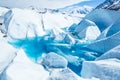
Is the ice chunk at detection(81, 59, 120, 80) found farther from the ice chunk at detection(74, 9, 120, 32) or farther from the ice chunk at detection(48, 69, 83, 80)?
the ice chunk at detection(74, 9, 120, 32)

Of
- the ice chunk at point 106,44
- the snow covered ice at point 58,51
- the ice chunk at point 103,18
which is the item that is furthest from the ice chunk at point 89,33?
the ice chunk at point 106,44

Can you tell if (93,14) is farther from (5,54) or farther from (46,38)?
(5,54)

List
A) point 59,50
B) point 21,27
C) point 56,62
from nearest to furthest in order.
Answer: point 56,62 < point 59,50 < point 21,27

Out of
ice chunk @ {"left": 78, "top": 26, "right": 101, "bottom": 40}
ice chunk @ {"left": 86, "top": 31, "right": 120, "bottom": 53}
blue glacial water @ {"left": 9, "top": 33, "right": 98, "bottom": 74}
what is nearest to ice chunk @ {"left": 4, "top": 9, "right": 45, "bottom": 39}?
blue glacial water @ {"left": 9, "top": 33, "right": 98, "bottom": 74}

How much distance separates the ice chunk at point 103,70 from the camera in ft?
16.0

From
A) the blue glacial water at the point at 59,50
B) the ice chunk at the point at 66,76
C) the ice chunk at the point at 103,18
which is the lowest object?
the blue glacial water at the point at 59,50

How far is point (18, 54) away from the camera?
7504 millimetres

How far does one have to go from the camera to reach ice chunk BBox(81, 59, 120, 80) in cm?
489

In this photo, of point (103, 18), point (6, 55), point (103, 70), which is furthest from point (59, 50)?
point (103, 18)

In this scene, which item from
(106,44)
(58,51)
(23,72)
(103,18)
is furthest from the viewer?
(103,18)

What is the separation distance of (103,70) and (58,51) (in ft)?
13.9

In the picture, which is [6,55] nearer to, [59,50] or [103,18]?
[59,50]

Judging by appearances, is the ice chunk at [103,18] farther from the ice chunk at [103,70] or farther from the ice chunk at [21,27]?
the ice chunk at [103,70]

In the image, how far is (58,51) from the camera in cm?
916
